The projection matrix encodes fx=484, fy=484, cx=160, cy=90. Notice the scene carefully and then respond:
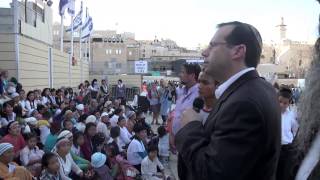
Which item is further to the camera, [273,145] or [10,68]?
[10,68]

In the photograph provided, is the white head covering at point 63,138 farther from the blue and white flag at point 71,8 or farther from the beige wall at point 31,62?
the blue and white flag at point 71,8

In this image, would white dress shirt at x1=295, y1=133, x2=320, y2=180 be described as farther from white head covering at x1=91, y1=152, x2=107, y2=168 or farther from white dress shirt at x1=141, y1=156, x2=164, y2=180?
white dress shirt at x1=141, y1=156, x2=164, y2=180

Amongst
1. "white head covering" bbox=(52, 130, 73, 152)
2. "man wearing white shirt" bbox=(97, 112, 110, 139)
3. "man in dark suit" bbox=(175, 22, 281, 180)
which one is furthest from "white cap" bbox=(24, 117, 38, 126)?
"man in dark suit" bbox=(175, 22, 281, 180)

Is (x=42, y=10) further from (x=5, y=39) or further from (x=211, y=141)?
(x=211, y=141)

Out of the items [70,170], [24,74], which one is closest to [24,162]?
[70,170]

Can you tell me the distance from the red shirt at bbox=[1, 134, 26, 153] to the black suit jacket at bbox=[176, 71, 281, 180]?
19.9 ft

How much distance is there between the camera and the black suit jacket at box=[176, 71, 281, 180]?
2.00 meters

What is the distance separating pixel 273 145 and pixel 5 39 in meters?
15.7

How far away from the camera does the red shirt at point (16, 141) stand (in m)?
7.77

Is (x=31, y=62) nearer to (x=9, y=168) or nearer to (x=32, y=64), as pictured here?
(x=32, y=64)

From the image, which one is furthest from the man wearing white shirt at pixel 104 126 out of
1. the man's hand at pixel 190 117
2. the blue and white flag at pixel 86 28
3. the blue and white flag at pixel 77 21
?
the blue and white flag at pixel 86 28

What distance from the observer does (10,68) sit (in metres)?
16.8

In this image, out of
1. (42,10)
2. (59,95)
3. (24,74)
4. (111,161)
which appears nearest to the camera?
(111,161)

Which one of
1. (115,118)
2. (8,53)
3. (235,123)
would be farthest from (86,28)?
(235,123)
